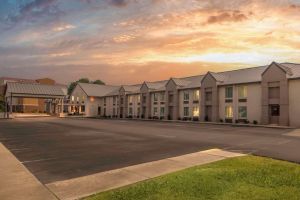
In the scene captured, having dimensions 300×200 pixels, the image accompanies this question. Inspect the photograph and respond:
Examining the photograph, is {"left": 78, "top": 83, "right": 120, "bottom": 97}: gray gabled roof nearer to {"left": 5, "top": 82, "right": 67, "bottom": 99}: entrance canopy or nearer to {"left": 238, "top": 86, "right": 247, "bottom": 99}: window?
{"left": 5, "top": 82, "right": 67, "bottom": 99}: entrance canopy

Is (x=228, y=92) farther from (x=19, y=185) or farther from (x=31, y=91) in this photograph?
(x=31, y=91)

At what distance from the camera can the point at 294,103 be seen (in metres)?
43.5

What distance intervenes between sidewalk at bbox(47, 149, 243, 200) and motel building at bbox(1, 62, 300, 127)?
34688 millimetres

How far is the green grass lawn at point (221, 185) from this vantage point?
319 inches

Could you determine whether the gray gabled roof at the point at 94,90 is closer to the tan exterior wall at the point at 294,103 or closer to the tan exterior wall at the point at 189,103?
the tan exterior wall at the point at 189,103

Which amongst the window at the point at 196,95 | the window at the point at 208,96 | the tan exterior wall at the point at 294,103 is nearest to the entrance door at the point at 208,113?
the window at the point at 208,96

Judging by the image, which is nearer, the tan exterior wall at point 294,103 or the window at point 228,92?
the tan exterior wall at point 294,103

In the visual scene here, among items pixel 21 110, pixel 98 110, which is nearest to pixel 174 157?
pixel 98 110

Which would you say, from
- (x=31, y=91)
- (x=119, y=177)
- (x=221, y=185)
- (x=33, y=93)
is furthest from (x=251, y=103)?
(x=31, y=91)

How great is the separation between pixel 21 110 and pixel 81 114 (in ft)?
93.8

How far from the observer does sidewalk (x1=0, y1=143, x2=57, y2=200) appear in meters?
8.47

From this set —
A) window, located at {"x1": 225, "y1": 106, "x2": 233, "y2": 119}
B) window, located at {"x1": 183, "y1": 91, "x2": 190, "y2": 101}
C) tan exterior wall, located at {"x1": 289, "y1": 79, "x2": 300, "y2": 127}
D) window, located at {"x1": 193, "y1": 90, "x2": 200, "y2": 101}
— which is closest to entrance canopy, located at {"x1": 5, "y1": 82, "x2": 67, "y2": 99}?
window, located at {"x1": 183, "y1": 91, "x2": 190, "y2": 101}

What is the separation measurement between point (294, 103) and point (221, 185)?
129ft

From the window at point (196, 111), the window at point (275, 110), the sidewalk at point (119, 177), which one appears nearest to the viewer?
the sidewalk at point (119, 177)
